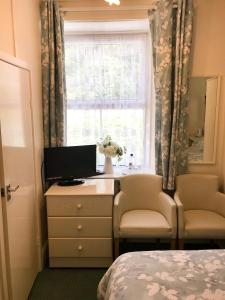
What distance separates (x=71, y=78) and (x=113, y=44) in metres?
0.67

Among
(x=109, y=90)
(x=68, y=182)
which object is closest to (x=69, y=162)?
(x=68, y=182)

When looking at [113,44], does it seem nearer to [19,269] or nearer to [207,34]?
[207,34]

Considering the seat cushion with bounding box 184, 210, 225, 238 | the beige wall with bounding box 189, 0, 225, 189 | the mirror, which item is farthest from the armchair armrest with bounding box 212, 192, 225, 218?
the beige wall with bounding box 189, 0, 225, 189

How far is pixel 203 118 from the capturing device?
3033 mm

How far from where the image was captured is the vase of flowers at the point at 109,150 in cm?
314

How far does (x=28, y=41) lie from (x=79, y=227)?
1.80 metres

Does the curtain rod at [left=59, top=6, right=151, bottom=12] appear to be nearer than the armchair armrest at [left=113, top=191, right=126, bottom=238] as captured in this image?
No

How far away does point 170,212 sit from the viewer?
2.60 m

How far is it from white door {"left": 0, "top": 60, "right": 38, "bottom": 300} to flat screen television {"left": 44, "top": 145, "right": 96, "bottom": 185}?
323 millimetres

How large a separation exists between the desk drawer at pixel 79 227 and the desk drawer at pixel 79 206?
5cm

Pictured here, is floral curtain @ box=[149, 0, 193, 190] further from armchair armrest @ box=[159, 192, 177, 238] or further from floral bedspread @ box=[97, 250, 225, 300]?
floral bedspread @ box=[97, 250, 225, 300]

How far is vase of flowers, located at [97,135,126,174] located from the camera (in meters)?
3.14

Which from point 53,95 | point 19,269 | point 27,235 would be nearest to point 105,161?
point 53,95

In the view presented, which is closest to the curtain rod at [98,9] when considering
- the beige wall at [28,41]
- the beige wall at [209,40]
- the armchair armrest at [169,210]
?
the beige wall at [28,41]
